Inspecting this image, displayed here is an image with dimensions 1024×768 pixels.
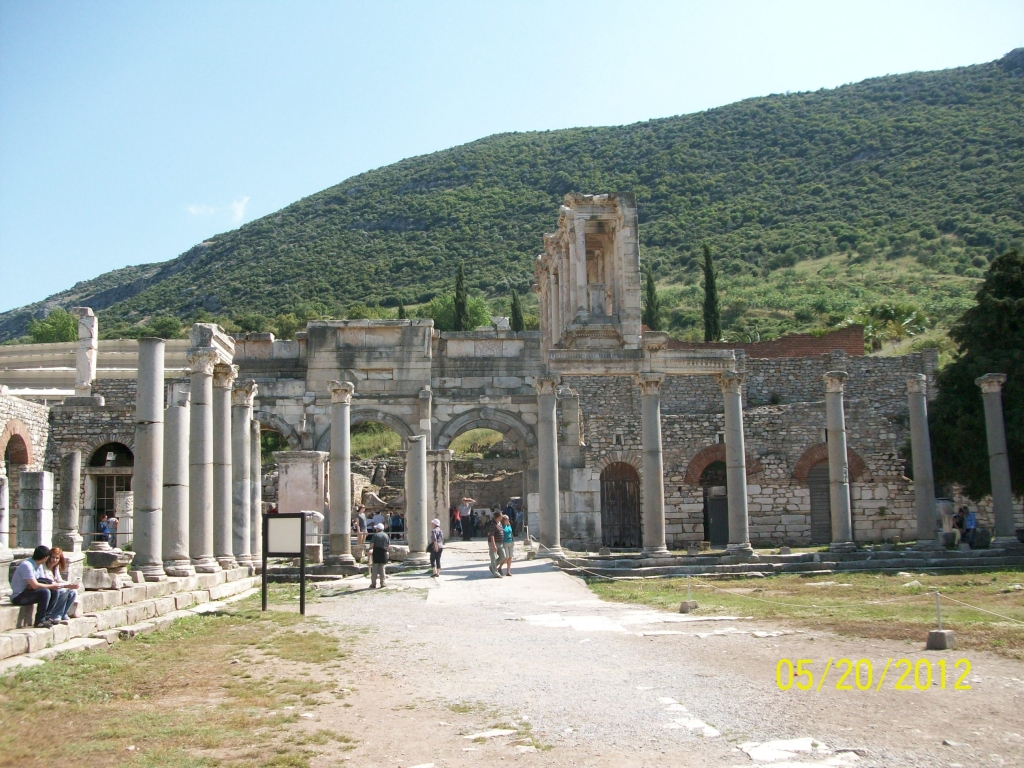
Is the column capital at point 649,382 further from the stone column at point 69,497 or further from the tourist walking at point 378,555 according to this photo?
the stone column at point 69,497

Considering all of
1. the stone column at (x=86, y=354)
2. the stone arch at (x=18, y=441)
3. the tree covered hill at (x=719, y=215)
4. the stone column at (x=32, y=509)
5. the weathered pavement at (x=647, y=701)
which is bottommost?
the weathered pavement at (x=647, y=701)

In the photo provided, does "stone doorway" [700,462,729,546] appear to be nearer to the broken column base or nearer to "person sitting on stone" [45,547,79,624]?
the broken column base

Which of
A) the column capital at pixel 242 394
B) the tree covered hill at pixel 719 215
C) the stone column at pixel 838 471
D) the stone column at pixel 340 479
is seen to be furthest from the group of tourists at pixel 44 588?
the tree covered hill at pixel 719 215

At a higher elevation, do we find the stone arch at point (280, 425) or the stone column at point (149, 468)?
the stone arch at point (280, 425)

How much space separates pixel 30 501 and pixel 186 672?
11.0 meters

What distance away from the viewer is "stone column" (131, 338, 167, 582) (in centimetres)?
1664

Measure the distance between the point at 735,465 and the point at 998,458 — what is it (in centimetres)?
688

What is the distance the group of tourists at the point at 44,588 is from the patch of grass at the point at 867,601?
9168 mm

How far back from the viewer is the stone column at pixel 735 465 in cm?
2459

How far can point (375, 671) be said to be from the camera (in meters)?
11.3

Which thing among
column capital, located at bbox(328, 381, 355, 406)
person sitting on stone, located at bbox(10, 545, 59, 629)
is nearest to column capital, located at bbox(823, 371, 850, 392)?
column capital, located at bbox(328, 381, 355, 406)

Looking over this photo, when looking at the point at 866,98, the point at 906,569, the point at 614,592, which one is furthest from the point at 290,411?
the point at 866,98

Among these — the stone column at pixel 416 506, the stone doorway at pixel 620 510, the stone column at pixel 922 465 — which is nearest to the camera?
Answer: the stone column at pixel 416 506

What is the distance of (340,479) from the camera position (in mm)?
23891
